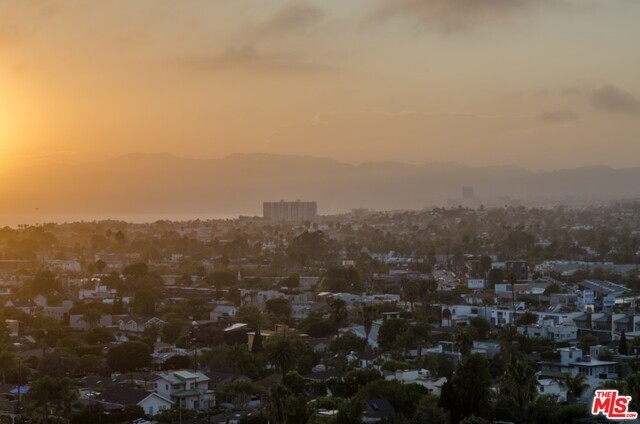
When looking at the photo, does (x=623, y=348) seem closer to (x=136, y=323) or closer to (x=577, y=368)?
(x=577, y=368)

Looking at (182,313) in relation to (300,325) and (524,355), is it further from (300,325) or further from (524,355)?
(524,355)

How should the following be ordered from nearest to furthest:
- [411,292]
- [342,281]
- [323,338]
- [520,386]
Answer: [520,386], [323,338], [411,292], [342,281]

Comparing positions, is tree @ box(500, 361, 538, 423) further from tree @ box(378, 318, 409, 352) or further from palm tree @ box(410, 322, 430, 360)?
tree @ box(378, 318, 409, 352)

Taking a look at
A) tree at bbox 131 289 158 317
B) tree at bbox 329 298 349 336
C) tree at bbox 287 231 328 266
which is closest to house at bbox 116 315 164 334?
tree at bbox 131 289 158 317

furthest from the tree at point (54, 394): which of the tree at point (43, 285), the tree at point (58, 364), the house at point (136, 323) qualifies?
the tree at point (43, 285)

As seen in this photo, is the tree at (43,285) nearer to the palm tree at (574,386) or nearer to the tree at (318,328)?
the tree at (318,328)

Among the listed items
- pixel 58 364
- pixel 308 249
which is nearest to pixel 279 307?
pixel 58 364
